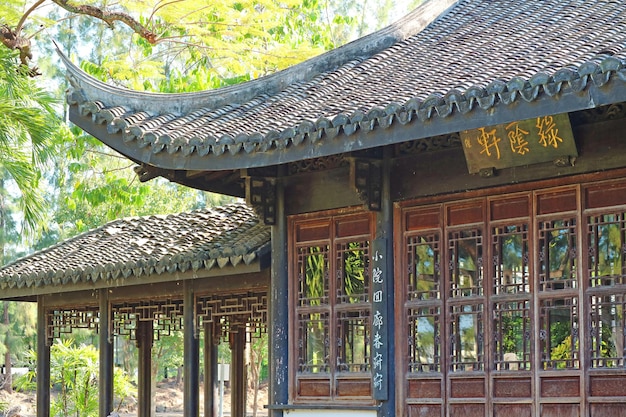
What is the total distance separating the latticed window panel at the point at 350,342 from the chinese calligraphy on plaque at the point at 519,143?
159 cm

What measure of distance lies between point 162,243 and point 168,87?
242 inches

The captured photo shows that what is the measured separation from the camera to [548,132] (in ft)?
22.8

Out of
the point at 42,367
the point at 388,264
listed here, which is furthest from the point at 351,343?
the point at 42,367

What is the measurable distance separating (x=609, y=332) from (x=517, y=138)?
4.94ft

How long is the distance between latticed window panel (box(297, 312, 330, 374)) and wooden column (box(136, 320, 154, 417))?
175 inches

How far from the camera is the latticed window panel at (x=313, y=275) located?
8508 mm

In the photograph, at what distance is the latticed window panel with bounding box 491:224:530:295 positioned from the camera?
287 inches

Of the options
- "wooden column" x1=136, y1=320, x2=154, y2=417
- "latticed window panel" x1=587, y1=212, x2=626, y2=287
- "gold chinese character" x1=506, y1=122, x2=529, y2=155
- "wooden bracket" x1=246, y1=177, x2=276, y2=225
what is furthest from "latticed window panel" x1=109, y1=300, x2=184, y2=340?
"latticed window panel" x1=587, y1=212, x2=626, y2=287

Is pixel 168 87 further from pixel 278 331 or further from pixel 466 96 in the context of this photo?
pixel 466 96

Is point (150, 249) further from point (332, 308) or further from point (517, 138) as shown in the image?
point (517, 138)

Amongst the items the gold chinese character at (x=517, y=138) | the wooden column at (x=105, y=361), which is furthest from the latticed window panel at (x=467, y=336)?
the wooden column at (x=105, y=361)

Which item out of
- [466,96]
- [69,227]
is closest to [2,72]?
[466,96]

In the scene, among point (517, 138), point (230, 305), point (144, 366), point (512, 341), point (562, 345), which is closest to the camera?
point (517, 138)

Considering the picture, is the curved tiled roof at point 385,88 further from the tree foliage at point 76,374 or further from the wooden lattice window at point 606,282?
the tree foliage at point 76,374
